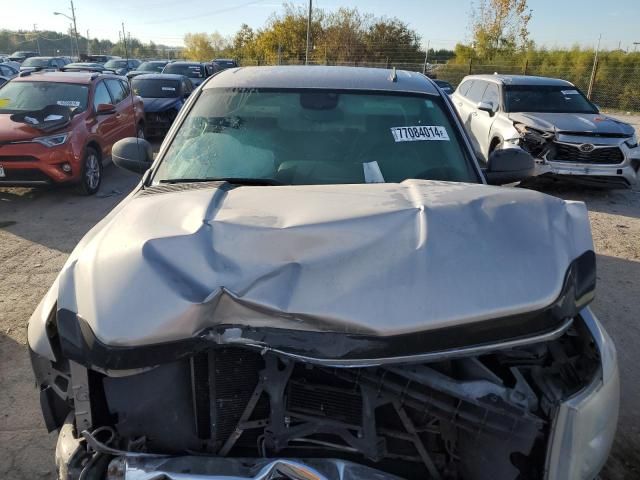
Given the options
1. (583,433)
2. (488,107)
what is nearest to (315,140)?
(583,433)

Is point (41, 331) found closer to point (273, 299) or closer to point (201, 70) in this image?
point (273, 299)

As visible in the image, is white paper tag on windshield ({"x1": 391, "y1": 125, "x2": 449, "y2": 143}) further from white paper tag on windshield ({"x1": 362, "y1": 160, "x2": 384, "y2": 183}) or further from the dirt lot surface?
the dirt lot surface

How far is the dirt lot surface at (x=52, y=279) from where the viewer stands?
277 centimetres

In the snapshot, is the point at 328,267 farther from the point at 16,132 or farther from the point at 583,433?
the point at 16,132

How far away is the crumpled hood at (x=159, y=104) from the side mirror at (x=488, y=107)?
6607mm

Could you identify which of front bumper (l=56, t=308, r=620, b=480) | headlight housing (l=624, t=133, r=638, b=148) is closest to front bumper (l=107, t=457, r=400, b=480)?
front bumper (l=56, t=308, r=620, b=480)

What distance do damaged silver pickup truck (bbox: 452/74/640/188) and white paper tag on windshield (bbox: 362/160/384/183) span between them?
556 cm

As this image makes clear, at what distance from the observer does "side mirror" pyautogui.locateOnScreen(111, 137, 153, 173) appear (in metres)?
3.38

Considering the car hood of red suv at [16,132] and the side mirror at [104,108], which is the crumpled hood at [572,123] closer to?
the side mirror at [104,108]

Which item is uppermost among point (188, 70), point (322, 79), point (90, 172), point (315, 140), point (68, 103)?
point (322, 79)

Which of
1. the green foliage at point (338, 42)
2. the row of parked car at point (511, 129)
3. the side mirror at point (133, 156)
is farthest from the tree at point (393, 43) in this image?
the side mirror at point (133, 156)

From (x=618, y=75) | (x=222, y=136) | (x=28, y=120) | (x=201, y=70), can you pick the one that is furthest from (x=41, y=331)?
(x=618, y=75)

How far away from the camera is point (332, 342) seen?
63.5 inches

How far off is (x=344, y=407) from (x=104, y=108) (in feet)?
24.9
